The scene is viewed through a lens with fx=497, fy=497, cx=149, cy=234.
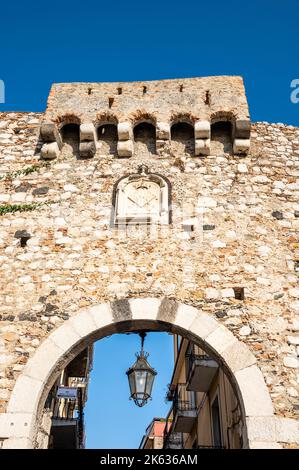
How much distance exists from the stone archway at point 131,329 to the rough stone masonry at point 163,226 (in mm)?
113

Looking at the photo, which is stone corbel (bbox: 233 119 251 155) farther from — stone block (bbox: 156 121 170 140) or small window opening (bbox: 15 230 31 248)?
small window opening (bbox: 15 230 31 248)

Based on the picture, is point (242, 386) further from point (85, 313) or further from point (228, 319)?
point (85, 313)

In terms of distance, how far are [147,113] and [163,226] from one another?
6.38 ft

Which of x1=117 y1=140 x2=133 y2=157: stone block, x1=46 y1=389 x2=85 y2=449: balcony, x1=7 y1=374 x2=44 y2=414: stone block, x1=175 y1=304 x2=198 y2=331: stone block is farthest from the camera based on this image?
x1=46 y1=389 x2=85 y2=449: balcony

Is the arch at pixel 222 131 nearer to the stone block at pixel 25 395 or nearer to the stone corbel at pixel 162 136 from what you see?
the stone corbel at pixel 162 136

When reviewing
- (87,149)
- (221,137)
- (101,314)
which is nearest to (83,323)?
(101,314)

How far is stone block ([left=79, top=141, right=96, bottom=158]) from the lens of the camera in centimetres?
733

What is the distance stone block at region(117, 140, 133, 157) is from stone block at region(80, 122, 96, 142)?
41 centimetres

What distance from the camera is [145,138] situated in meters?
7.61

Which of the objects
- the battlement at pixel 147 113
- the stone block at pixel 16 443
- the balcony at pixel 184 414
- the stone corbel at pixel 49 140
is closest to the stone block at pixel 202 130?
the battlement at pixel 147 113

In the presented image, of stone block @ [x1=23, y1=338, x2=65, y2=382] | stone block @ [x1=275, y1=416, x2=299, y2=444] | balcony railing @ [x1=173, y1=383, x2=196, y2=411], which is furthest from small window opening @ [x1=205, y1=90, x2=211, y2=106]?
balcony railing @ [x1=173, y1=383, x2=196, y2=411]

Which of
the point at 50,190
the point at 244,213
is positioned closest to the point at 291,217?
the point at 244,213

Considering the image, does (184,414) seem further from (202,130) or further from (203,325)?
(202,130)

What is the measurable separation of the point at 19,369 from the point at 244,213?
3.48m
